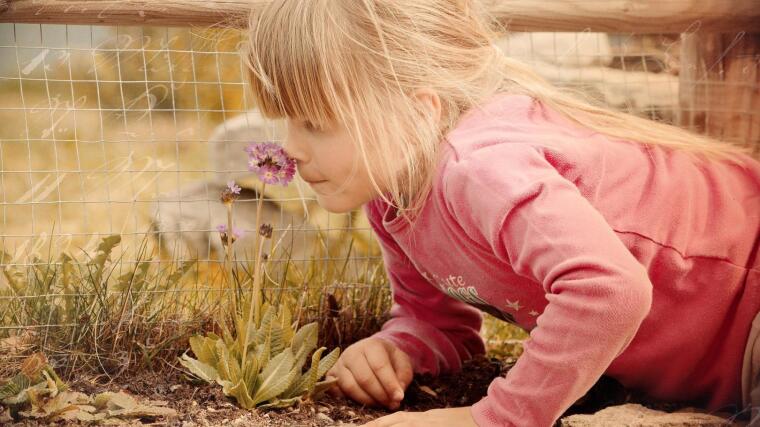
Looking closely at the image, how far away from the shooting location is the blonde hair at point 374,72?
1.71 metres

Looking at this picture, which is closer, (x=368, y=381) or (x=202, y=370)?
(x=202, y=370)

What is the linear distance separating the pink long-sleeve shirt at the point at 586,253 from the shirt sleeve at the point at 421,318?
16cm

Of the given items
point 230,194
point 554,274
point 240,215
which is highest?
point 230,194

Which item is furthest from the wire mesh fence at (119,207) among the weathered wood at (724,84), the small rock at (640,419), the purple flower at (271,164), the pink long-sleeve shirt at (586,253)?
the small rock at (640,419)

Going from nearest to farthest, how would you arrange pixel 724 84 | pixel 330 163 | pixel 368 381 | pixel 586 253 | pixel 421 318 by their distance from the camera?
pixel 586 253 < pixel 330 163 < pixel 368 381 < pixel 421 318 < pixel 724 84

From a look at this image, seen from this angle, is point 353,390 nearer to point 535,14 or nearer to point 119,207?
point 119,207

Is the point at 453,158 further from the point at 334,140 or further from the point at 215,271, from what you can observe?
the point at 215,271

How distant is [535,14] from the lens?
2.30m

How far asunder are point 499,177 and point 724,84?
4.66ft

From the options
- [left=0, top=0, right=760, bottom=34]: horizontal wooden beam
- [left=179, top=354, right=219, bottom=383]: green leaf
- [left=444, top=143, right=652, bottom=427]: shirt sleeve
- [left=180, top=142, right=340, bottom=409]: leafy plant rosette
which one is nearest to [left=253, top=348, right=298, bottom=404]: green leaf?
[left=180, top=142, right=340, bottom=409]: leafy plant rosette

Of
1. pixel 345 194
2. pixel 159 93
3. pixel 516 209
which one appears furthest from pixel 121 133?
pixel 516 209

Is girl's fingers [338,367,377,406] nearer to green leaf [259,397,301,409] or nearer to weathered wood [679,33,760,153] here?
green leaf [259,397,301,409]

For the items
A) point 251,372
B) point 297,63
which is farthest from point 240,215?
point 297,63

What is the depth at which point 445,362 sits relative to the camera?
2.25 m
